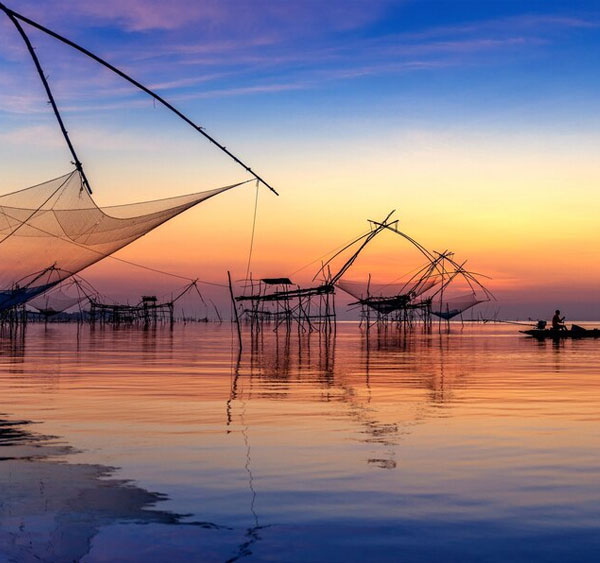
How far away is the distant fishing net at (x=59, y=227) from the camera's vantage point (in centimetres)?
1249

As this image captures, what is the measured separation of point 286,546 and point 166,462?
88.1 inches

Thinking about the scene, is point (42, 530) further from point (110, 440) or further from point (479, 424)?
point (479, 424)

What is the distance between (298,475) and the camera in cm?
555

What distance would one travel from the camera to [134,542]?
13.0 ft

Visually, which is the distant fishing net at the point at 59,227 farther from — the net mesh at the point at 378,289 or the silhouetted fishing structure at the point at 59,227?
the net mesh at the point at 378,289

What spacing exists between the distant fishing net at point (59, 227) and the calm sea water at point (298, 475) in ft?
8.44

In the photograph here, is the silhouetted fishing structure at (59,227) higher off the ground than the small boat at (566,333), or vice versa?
the silhouetted fishing structure at (59,227)

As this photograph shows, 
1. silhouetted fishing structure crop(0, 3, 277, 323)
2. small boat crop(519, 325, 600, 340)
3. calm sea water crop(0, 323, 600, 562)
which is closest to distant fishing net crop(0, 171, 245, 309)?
silhouetted fishing structure crop(0, 3, 277, 323)

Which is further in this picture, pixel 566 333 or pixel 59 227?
pixel 566 333

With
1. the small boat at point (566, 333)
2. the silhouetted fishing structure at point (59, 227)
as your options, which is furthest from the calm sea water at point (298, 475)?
the small boat at point (566, 333)

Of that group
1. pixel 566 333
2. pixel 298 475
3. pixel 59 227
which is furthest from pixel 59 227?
pixel 566 333

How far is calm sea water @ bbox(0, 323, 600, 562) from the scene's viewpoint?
156 inches

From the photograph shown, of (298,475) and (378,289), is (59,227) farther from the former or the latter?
(378,289)

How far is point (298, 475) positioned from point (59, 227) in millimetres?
8370
